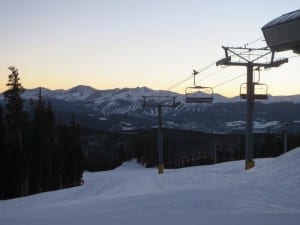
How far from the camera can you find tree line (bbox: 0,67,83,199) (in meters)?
48.1

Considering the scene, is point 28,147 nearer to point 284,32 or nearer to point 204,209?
point 284,32

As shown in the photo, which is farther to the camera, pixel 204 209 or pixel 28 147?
pixel 28 147

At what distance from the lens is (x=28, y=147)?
165 ft

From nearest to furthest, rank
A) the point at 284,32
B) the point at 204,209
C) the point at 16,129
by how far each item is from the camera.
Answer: the point at 204,209 < the point at 284,32 < the point at 16,129

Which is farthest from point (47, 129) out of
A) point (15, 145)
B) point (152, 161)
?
point (152, 161)

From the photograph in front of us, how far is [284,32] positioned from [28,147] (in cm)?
2969

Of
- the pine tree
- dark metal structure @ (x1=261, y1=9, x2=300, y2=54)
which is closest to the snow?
dark metal structure @ (x1=261, y1=9, x2=300, y2=54)

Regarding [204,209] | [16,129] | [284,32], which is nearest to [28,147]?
[16,129]

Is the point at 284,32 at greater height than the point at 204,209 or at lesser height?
greater

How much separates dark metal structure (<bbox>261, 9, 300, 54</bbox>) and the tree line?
25326mm

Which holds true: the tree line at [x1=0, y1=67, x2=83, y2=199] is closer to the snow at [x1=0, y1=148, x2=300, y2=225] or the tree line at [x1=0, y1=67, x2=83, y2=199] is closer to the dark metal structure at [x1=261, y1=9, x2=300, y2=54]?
the dark metal structure at [x1=261, y1=9, x2=300, y2=54]

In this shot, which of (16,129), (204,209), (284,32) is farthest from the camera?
(16,129)

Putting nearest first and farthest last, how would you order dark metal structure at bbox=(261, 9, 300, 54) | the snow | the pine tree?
the snow
dark metal structure at bbox=(261, 9, 300, 54)
the pine tree

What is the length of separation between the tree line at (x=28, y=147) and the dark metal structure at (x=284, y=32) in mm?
25326
